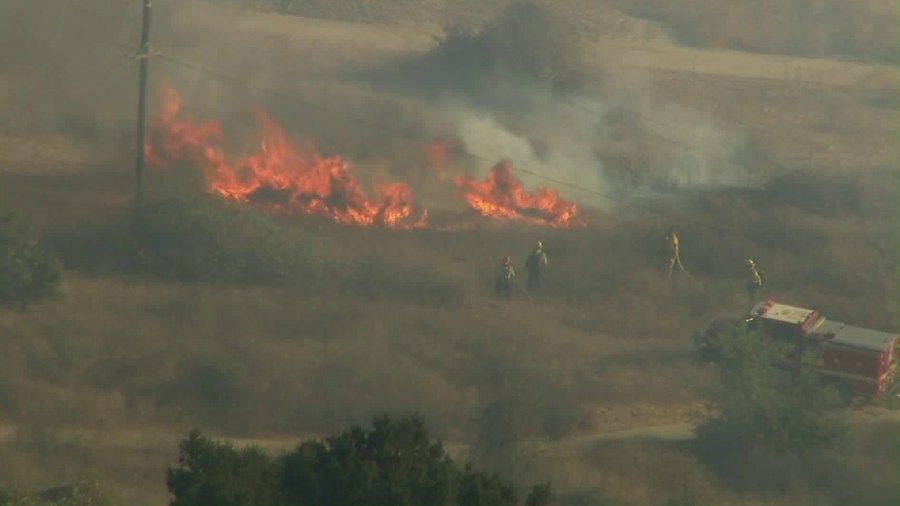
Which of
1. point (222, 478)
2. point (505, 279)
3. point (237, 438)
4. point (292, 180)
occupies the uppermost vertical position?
point (292, 180)

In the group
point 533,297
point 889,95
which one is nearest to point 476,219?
point 533,297

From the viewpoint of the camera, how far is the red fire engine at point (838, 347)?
26438 millimetres

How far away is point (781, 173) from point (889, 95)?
1808 centimetres

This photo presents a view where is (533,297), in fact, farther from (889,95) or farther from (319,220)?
(889,95)

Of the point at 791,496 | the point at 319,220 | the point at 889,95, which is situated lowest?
the point at 791,496

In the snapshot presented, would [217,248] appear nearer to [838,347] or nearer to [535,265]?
[535,265]

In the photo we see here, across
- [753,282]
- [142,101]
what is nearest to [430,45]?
[142,101]

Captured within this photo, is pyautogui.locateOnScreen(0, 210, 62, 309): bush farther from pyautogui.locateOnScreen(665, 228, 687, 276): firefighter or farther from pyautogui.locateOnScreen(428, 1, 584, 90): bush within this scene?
pyautogui.locateOnScreen(428, 1, 584, 90): bush

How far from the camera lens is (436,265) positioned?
3484cm

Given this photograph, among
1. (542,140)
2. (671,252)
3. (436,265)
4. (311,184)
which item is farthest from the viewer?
(542,140)

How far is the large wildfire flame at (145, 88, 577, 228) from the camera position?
38.0 meters

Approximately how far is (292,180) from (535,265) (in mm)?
8382

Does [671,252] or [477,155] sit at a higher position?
[477,155]

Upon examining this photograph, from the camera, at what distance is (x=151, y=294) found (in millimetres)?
31422
